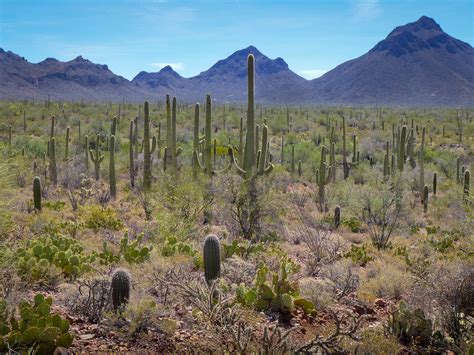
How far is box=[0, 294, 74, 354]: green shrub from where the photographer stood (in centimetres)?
593

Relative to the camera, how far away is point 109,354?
6.19 metres

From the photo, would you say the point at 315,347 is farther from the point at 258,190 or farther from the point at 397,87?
the point at 397,87

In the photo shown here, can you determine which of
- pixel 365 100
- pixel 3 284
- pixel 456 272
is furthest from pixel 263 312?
pixel 365 100

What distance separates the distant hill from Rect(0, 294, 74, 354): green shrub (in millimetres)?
109569

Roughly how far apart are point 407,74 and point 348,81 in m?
16.7

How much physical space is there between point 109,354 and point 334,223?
12650 mm

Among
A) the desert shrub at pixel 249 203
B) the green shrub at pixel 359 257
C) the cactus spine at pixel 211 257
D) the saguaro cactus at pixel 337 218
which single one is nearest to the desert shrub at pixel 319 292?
the cactus spine at pixel 211 257

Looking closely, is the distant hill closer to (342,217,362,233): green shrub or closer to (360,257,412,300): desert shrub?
(342,217,362,233): green shrub

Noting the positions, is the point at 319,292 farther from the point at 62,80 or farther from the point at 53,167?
the point at 62,80

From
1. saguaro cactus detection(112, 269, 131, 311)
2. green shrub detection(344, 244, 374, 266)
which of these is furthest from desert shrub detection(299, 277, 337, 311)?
green shrub detection(344, 244, 374, 266)

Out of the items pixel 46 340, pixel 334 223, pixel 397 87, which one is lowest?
pixel 334 223

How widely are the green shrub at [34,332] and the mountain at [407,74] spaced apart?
397 ft

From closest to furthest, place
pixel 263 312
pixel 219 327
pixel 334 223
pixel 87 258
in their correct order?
pixel 219 327, pixel 263 312, pixel 87 258, pixel 334 223

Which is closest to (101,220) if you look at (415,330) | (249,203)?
(249,203)
